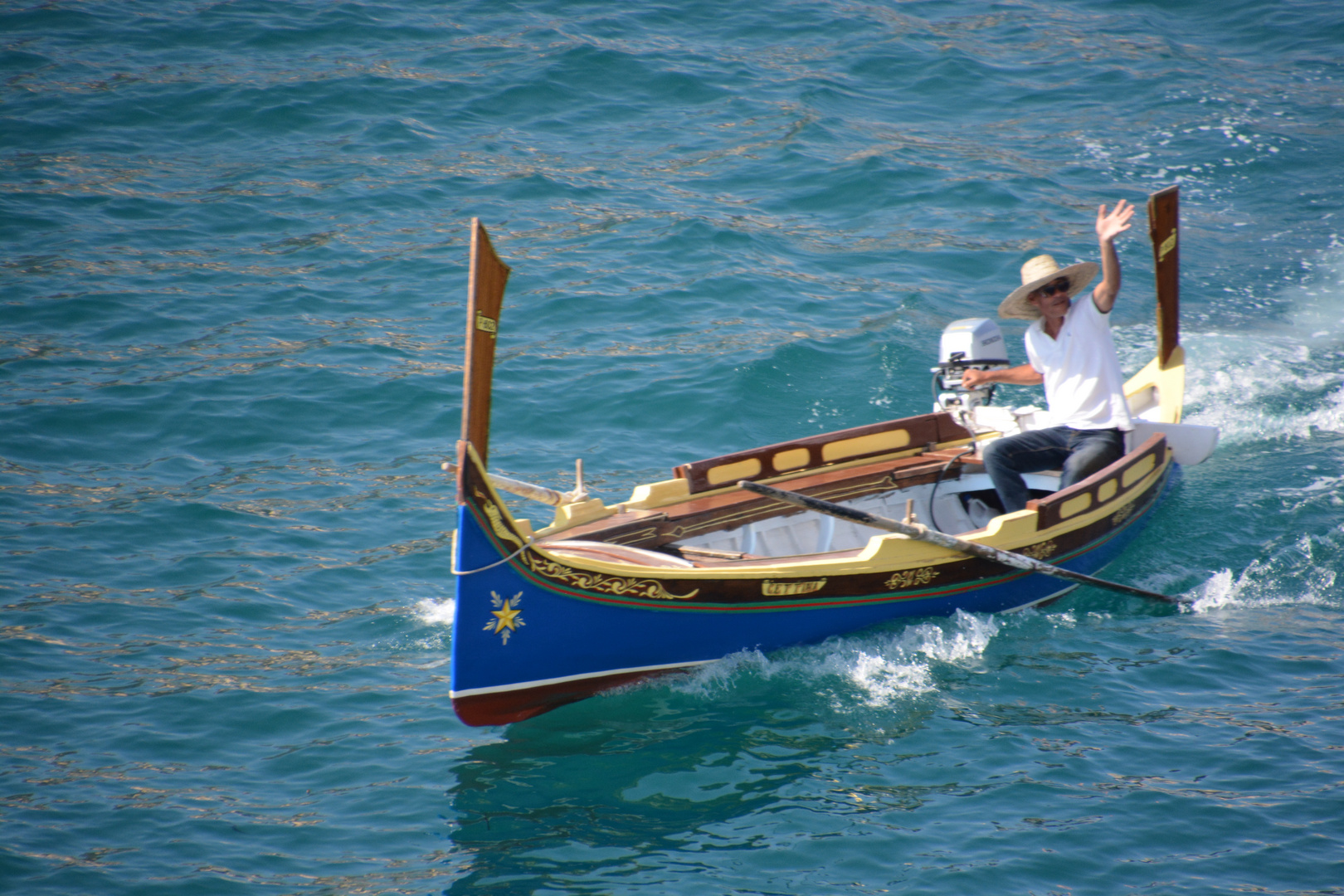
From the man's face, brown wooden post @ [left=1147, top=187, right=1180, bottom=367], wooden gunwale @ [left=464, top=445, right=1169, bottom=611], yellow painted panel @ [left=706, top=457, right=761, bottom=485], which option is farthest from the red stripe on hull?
brown wooden post @ [left=1147, top=187, right=1180, bottom=367]

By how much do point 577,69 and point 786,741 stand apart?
36.5 ft

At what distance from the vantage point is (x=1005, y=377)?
24.1 feet

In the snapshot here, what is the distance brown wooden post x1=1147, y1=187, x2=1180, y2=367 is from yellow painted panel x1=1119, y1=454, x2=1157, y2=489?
4.36 ft

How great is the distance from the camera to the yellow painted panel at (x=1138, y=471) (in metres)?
6.86

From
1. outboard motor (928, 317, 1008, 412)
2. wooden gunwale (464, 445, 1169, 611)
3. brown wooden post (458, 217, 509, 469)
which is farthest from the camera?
outboard motor (928, 317, 1008, 412)

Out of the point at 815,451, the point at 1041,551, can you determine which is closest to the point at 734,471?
the point at 815,451

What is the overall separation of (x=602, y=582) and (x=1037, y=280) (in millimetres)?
3186

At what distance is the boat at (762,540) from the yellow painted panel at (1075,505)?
0.02 m

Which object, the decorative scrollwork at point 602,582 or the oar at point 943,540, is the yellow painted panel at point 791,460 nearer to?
the oar at point 943,540

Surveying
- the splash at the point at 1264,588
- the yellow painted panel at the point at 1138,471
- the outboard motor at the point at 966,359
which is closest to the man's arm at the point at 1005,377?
the outboard motor at the point at 966,359

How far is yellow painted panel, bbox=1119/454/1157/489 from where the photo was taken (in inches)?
270

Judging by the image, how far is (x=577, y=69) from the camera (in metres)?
14.6

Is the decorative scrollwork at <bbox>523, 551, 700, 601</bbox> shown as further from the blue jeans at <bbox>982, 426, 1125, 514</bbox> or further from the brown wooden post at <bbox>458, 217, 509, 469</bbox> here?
the blue jeans at <bbox>982, 426, 1125, 514</bbox>

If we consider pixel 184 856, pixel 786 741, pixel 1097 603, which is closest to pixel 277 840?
pixel 184 856
